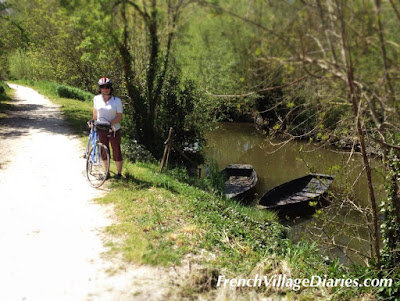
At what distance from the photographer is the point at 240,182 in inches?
480

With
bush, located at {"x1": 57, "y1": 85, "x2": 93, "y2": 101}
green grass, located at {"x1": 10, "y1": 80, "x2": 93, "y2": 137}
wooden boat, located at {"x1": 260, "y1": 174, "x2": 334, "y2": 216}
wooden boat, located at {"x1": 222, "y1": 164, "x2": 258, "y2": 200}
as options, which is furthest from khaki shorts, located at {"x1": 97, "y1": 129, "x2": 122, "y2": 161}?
bush, located at {"x1": 57, "y1": 85, "x2": 93, "y2": 101}

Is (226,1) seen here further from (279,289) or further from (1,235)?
(1,235)

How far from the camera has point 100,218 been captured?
16.9 ft

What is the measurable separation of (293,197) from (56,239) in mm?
8510

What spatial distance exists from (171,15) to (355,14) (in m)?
2.58

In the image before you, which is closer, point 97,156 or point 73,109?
point 97,156

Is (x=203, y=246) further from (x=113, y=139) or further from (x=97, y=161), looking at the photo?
(x=97, y=161)

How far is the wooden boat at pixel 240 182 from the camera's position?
1048 cm

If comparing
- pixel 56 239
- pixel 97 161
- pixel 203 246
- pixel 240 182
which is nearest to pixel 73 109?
pixel 240 182

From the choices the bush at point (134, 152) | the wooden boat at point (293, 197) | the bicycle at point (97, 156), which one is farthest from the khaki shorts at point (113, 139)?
the wooden boat at point (293, 197)

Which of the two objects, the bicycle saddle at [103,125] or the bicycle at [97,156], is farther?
the bicycle at [97,156]

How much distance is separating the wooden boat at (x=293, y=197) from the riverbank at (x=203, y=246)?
3.19 metres

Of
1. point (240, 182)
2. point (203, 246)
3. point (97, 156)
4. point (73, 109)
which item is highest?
point (73, 109)

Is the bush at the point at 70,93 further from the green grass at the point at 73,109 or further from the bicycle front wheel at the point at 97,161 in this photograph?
the bicycle front wheel at the point at 97,161
